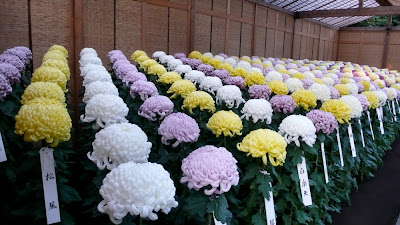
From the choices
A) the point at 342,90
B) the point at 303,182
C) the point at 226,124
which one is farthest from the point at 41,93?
the point at 342,90

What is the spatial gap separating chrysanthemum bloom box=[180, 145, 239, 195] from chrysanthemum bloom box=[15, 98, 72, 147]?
1.89 ft

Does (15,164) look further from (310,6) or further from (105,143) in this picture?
(310,6)

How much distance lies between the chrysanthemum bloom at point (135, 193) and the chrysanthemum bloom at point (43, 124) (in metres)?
0.46

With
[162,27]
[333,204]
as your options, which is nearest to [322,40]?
[162,27]

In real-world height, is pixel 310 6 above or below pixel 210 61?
above

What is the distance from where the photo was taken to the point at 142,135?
4.94ft

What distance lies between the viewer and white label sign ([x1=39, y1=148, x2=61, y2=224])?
149 cm

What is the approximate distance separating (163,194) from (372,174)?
3794 mm

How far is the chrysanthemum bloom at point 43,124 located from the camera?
57.6 inches

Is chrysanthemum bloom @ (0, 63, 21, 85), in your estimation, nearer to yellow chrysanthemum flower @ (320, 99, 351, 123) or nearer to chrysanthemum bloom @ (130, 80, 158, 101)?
chrysanthemum bloom @ (130, 80, 158, 101)

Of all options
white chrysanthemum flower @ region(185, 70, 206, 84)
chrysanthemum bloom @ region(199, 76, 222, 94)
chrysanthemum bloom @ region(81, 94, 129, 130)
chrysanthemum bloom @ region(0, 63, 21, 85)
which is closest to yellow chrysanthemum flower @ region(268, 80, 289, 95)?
chrysanthemum bloom @ region(199, 76, 222, 94)

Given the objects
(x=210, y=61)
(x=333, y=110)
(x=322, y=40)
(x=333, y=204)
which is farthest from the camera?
(x=322, y=40)

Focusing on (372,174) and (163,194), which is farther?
(372,174)

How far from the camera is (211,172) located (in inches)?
54.2
